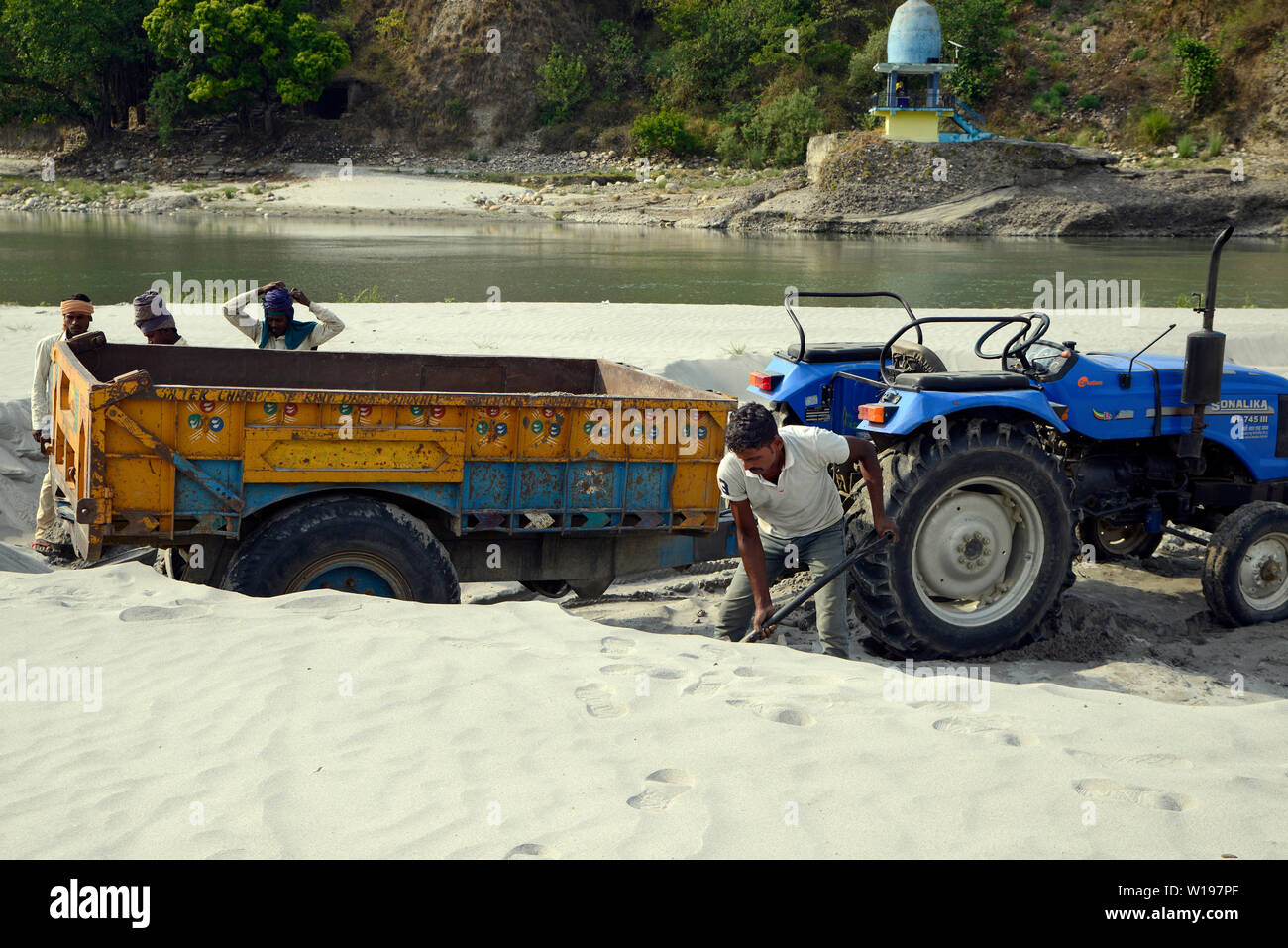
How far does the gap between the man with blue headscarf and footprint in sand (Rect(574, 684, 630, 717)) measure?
371 centimetres

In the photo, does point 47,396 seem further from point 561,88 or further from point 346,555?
point 561,88

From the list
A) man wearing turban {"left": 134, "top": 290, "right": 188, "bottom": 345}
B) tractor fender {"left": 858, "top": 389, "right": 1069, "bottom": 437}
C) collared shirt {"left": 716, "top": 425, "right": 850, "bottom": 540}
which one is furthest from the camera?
man wearing turban {"left": 134, "top": 290, "right": 188, "bottom": 345}

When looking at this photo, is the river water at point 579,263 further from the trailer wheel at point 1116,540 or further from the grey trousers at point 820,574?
the grey trousers at point 820,574

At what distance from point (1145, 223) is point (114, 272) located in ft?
96.4

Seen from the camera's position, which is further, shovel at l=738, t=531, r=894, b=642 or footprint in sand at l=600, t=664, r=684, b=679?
shovel at l=738, t=531, r=894, b=642

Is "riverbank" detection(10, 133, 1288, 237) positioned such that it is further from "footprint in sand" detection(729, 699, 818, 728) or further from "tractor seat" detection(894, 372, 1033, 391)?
"footprint in sand" detection(729, 699, 818, 728)

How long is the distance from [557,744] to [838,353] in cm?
356

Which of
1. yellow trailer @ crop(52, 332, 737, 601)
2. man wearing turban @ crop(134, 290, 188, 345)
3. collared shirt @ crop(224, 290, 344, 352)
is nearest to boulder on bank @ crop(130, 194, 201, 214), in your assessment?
collared shirt @ crop(224, 290, 344, 352)

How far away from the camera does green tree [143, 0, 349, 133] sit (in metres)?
47.8

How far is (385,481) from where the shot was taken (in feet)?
17.1

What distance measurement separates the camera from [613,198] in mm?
41469

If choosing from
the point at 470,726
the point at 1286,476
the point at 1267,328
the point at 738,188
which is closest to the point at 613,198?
the point at 738,188
